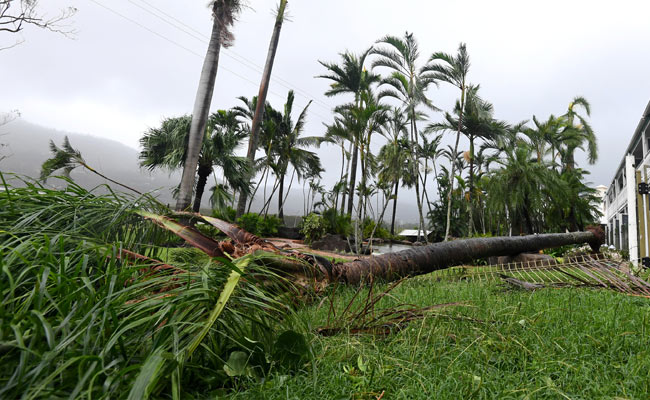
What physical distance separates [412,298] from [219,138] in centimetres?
1367

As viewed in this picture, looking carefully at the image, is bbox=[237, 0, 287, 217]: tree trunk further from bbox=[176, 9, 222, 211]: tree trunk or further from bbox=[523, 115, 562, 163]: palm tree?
bbox=[523, 115, 562, 163]: palm tree

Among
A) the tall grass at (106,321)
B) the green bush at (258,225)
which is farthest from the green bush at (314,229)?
the tall grass at (106,321)

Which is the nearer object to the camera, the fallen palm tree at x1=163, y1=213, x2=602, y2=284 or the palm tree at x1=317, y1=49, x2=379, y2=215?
the fallen palm tree at x1=163, y1=213, x2=602, y2=284

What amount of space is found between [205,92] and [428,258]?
34.9 ft

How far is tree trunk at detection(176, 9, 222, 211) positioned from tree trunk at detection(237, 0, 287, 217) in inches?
168

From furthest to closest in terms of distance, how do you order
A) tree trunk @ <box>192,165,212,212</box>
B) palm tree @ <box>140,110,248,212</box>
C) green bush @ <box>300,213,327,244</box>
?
green bush @ <box>300,213,327,244</box> → tree trunk @ <box>192,165,212,212</box> → palm tree @ <box>140,110,248,212</box>

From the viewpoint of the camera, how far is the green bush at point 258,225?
18.7 m

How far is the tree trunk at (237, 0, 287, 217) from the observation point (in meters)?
16.2

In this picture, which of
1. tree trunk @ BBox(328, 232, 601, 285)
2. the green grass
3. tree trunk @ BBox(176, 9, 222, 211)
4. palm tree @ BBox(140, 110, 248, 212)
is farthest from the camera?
palm tree @ BBox(140, 110, 248, 212)

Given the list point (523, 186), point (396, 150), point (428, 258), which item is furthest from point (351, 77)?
point (428, 258)

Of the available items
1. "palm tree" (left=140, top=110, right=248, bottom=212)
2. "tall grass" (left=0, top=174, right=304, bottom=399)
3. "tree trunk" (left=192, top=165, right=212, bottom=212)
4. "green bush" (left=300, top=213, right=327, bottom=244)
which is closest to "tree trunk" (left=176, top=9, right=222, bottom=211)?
"palm tree" (left=140, top=110, right=248, bottom=212)

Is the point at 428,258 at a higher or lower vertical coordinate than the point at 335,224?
lower

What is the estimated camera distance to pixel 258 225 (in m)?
19.3

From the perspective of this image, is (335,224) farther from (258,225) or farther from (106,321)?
(106,321)
